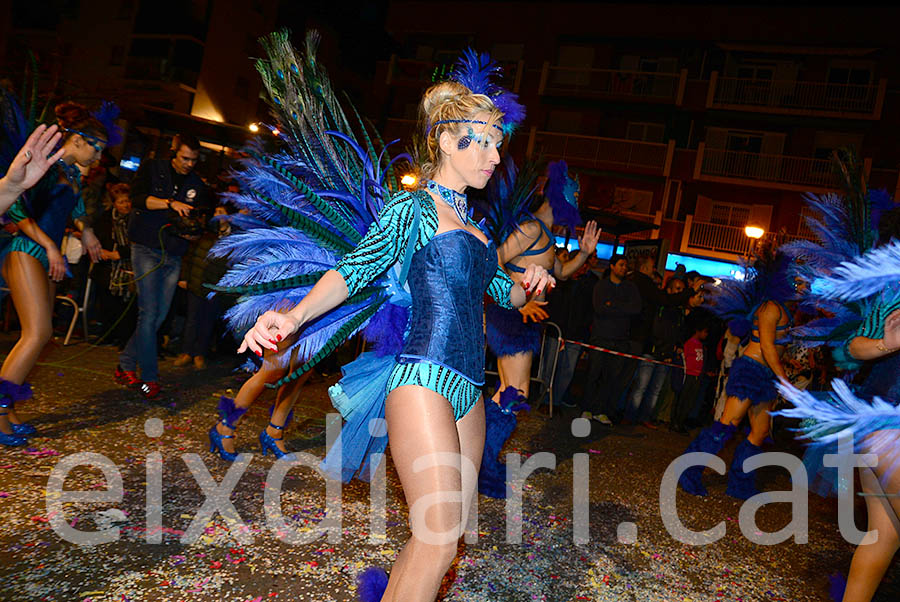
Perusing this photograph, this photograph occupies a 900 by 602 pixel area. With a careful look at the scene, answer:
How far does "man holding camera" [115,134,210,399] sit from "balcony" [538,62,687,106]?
19348 millimetres

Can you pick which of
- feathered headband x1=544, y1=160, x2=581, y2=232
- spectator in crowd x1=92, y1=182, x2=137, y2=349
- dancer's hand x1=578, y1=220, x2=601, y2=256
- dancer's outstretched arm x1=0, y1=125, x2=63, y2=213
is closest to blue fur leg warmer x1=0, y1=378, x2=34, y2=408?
dancer's outstretched arm x1=0, y1=125, x2=63, y2=213

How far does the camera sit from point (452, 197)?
2328 millimetres

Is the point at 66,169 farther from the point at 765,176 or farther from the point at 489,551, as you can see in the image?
the point at 765,176

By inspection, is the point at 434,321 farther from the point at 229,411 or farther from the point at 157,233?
the point at 157,233

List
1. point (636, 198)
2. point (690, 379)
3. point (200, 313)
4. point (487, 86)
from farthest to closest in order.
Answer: point (636, 198), point (690, 379), point (200, 313), point (487, 86)

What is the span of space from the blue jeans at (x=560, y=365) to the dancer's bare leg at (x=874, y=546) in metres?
4.93

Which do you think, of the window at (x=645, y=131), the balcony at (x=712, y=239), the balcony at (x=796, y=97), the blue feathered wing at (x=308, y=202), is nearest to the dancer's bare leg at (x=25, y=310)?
the blue feathered wing at (x=308, y=202)

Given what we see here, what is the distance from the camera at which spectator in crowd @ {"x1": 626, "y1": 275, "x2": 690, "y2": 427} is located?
26.1ft

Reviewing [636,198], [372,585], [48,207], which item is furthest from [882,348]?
[636,198]

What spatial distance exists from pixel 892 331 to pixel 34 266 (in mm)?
4564

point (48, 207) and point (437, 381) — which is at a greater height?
point (48, 207)

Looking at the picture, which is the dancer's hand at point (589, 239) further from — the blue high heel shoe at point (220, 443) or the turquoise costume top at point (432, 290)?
the blue high heel shoe at point (220, 443)

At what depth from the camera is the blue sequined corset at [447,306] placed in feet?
6.79

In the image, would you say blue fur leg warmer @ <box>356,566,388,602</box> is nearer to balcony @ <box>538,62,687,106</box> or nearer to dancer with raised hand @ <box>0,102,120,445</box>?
dancer with raised hand @ <box>0,102,120,445</box>
